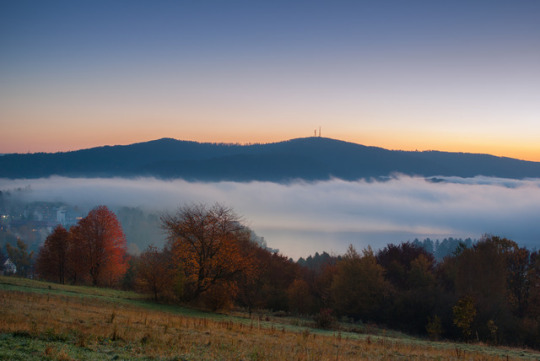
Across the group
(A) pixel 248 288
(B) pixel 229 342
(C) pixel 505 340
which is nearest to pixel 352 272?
(A) pixel 248 288

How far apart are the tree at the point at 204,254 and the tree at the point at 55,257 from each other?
31.9 metres

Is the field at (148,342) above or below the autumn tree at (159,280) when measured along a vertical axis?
above

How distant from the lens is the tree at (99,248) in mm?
57844

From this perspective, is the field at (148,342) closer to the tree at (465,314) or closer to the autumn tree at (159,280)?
the autumn tree at (159,280)

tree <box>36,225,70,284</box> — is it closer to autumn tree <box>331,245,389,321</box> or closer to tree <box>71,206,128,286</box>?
tree <box>71,206,128,286</box>

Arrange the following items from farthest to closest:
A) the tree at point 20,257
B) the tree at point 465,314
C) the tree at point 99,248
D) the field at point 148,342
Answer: the tree at point 20,257
the tree at point 99,248
the tree at point 465,314
the field at point 148,342

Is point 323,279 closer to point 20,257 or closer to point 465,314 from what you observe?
point 465,314

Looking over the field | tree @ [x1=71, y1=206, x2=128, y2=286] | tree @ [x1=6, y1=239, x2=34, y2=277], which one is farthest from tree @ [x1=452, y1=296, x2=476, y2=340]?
tree @ [x1=6, y1=239, x2=34, y2=277]

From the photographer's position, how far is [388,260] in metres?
75.6

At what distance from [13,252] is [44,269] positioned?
76.2 m

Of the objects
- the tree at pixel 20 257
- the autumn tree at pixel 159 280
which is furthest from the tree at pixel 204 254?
the tree at pixel 20 257

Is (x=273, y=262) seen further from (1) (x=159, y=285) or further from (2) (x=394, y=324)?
(1) (x=159, y=285)

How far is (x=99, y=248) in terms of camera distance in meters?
58.9

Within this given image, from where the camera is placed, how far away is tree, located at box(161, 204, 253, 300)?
35.6 m
